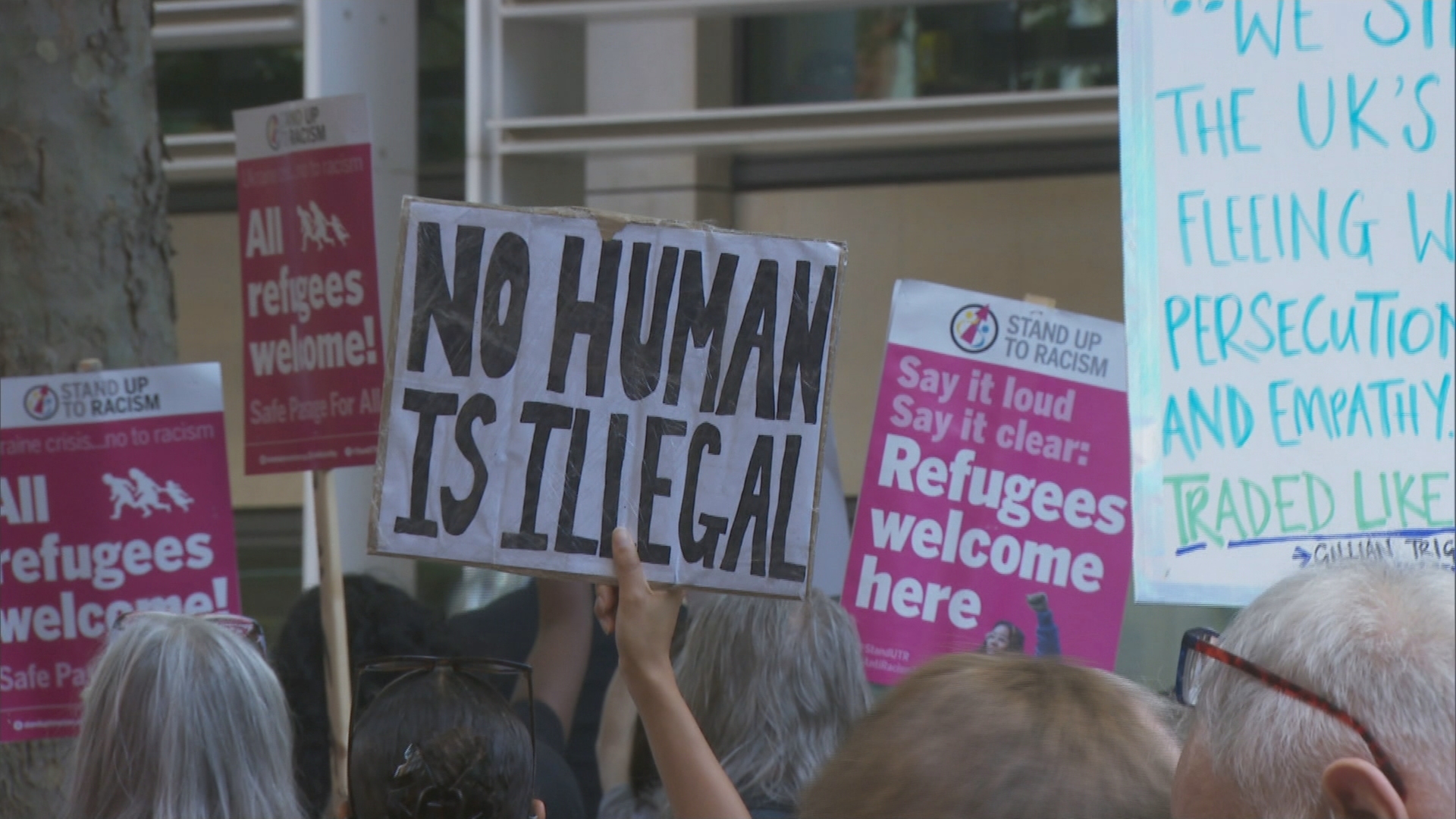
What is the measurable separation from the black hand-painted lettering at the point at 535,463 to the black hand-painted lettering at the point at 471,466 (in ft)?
0.18

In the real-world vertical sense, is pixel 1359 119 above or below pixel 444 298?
above

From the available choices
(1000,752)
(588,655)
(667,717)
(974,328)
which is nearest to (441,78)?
(588,655)

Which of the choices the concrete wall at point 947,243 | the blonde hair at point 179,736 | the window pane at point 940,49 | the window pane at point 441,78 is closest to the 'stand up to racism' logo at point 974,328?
the blonde hair at point 179,736

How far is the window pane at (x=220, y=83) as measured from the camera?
7.56 m

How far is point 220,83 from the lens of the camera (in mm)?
7656

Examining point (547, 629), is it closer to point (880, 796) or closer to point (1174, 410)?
point (1174, 410)

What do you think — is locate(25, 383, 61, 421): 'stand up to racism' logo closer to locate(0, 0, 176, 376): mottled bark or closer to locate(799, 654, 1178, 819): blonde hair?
locate(0, 0, 176, 376): mottled bark

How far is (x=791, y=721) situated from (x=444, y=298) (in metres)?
→ 0.86

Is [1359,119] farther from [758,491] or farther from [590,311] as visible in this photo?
[590,311]

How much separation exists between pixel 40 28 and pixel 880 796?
10.5 ft

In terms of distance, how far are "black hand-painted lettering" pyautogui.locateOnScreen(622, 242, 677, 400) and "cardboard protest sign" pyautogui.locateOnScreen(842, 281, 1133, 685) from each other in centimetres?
120

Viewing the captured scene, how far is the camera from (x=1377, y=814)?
1.31 meters

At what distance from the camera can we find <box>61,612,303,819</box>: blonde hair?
7.30 feet

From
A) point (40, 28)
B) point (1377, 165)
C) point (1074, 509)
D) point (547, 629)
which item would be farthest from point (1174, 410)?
point (40, 28)
